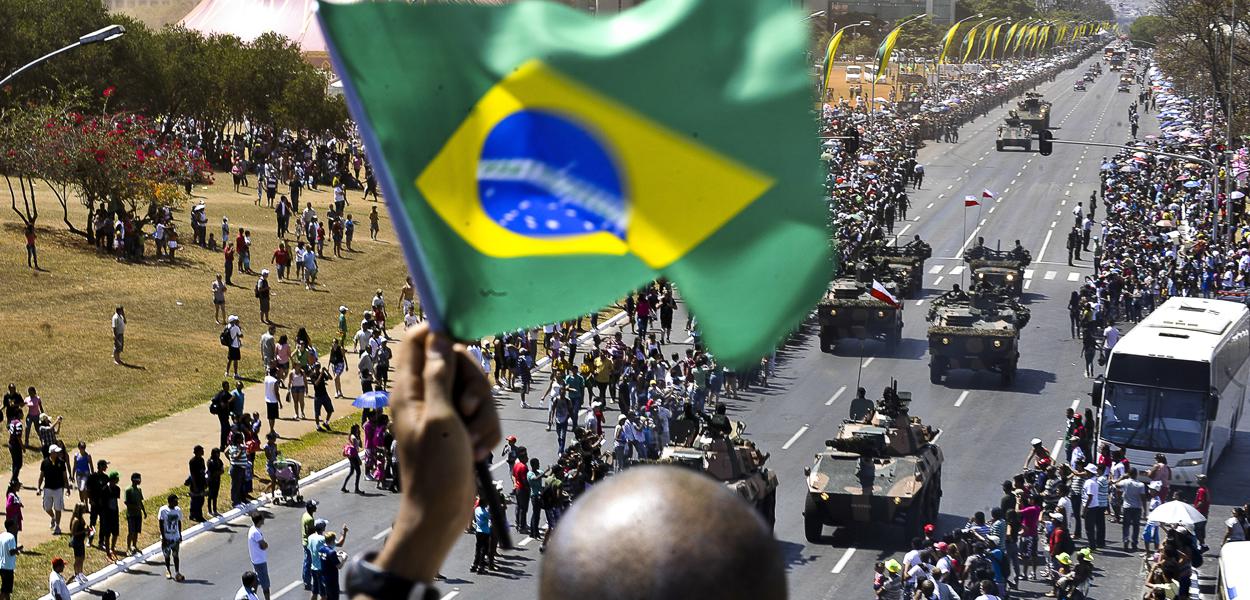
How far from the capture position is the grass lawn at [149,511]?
25.0 metres

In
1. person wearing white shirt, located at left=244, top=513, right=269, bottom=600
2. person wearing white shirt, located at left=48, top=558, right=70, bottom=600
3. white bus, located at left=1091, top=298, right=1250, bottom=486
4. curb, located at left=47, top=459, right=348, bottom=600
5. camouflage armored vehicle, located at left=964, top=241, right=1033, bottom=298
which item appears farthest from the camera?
camouflage armored vehicle, located at left=964, top=241, right=1033, bottom=298

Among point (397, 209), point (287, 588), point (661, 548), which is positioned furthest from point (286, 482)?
point (661, 548)

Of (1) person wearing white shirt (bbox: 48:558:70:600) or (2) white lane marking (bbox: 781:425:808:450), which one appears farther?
(2) white lane marking (bbox: 781:425:808:450)

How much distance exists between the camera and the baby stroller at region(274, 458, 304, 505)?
1164 inches

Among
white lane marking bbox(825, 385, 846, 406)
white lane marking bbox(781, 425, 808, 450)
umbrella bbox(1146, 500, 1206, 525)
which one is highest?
umbrella bbox(1146, 500, 1206, 525)

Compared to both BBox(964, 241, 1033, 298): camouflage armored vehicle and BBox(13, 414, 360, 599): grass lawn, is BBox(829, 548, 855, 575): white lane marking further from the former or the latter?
BBox(964, 241, 1033, 298): camouflage armored vehicle

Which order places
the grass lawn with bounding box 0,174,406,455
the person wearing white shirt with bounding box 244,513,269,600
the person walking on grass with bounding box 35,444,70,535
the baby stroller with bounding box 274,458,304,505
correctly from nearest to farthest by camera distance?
the person wearing white shirt with bounding box 244,513,269,600
the person walking on grass with bounding box 35,444,70,535
the baby stroller with bounding box 274,458,304,505
the grass lawn with bounding box 0,174,406,455

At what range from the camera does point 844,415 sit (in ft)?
126

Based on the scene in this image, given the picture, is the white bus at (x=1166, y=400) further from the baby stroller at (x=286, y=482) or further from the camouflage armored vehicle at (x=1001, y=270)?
the camouflage armored vehicle at (x=1001, y=270)

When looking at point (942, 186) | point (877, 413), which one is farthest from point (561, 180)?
point (942, 186)

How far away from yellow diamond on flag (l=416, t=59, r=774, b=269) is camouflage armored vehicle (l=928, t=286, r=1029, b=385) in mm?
35866

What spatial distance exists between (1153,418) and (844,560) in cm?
855

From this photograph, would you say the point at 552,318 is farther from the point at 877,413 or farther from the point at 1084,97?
the point at 1084,97

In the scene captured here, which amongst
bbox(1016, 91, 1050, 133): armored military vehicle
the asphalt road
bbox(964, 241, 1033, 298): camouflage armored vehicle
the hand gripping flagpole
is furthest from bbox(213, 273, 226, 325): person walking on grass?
bbox(1016, 91, 1050, 133): armored military vehicle
